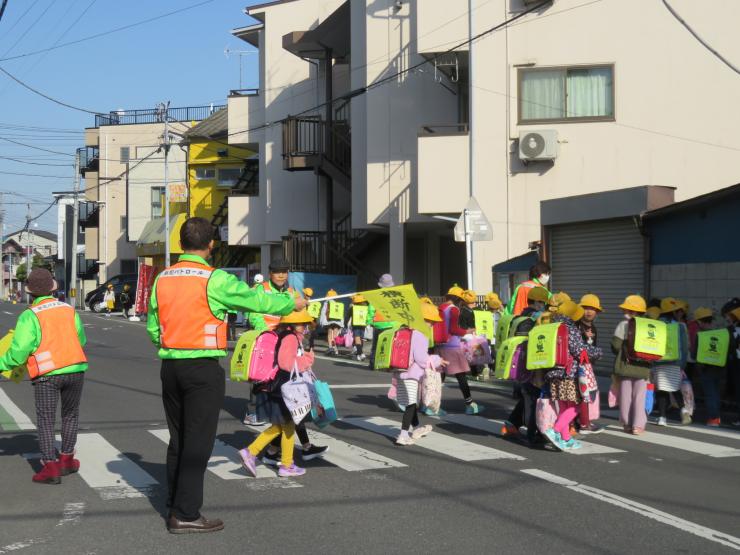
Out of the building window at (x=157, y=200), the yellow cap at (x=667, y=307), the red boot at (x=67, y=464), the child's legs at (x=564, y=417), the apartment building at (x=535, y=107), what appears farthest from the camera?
the building window at (x=157, y=200)

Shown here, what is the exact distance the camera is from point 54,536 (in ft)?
21.3

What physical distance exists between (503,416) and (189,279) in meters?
7.05

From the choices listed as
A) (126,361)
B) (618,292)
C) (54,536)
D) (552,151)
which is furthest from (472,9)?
(54,536)

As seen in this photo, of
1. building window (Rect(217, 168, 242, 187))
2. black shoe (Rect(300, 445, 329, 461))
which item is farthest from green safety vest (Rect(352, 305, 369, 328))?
building window (Rect(217, 168, 242, 187))

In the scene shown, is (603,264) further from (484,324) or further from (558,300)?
(558,300)

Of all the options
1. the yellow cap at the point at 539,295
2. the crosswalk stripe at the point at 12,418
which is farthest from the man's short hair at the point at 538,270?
the crosswalk stripe at the point at 12,418

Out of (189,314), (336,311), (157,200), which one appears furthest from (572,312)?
(157,200)

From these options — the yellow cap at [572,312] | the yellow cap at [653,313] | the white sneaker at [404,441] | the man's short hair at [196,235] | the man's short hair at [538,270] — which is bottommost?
the white sneaker at [404,441]

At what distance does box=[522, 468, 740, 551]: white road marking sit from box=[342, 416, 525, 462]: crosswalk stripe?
793 millimetres

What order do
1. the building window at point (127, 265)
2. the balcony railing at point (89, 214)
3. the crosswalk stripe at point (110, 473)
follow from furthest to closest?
1. the balcony railing at point (89, 214)
2. the building window at point (127, 265)
3. the crosswalk stripe at point (110, 473)

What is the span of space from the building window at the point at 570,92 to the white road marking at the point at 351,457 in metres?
15.1

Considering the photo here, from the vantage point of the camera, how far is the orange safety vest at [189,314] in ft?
21.3

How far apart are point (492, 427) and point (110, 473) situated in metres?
4.79

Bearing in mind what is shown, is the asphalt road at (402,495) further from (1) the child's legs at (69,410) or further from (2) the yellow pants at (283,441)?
(1) the child's legs at (69,410)
